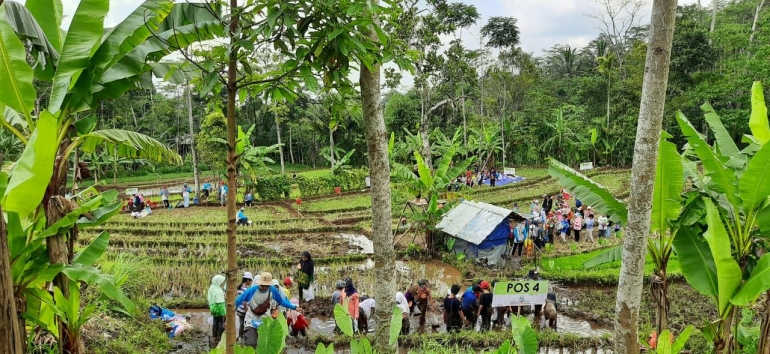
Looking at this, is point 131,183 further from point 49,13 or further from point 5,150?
point 49,13

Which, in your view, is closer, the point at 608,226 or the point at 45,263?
the point at 45,263

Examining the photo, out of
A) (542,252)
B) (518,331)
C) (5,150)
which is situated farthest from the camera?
(5,150)

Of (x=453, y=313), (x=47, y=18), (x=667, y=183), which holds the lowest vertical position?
(x=453, y=313)

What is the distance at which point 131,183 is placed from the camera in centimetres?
3091

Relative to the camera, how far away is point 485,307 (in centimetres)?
772

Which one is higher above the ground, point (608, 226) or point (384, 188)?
point (384, 188)

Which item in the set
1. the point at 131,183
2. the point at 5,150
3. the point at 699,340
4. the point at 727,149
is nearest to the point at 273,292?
the point at 727,149

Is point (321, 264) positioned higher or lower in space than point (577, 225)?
lower

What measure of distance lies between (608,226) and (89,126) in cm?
1251

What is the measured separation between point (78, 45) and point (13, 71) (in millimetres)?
439

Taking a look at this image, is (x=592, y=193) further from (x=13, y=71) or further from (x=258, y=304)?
(x=13, y=71)

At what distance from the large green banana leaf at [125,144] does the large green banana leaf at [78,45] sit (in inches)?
17.9

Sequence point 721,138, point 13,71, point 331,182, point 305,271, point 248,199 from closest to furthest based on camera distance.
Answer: point 13,71 < point 721,138 < point 305,271 < point 248,199 < point 331,182

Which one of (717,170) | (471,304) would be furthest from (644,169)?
(471,304)
